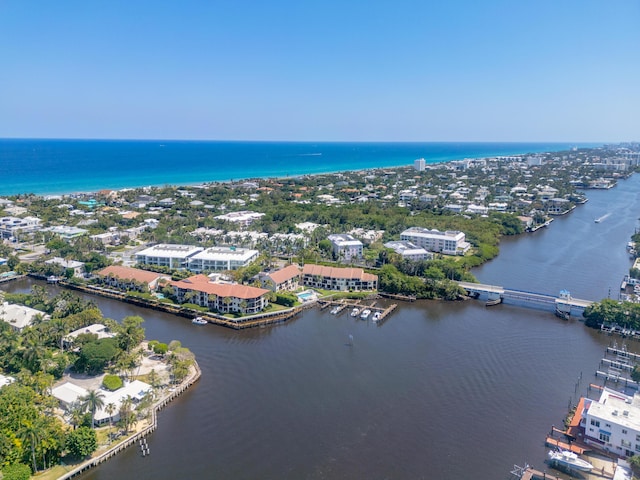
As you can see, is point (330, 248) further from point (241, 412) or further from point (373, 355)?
point (241, 412)

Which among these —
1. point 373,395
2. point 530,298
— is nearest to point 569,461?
point 373,395

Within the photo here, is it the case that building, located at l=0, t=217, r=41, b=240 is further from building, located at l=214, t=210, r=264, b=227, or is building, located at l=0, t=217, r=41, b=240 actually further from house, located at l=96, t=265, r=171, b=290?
building, located at l=214, t=210, r=264, b=227

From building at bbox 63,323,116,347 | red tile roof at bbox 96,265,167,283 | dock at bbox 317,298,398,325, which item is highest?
red tile roof at bbox 96,265,167,283

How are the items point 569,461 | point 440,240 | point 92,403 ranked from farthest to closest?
point 440,240 < point 92,403 < point 569,461

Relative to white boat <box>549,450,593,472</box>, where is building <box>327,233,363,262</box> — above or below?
above

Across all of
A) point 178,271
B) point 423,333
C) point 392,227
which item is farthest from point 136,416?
point 392,227

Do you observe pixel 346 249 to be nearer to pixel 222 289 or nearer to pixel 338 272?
pixel 338 272

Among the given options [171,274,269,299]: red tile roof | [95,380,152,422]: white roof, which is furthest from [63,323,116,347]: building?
[171,274,269,299]: red tile roof
